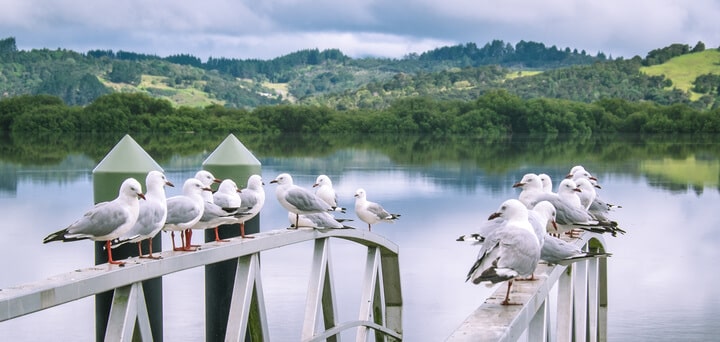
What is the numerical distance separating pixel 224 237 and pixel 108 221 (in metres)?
2.62

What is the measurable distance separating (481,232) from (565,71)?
166058 mm

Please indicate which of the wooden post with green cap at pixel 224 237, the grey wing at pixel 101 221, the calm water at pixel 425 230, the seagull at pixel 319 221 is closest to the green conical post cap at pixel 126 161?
the grey wing at pixel 101 221

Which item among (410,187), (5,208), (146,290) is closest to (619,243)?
(410,187)

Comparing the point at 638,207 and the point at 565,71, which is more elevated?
the point at 565,71

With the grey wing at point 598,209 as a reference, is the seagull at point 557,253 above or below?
above

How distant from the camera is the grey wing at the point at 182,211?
299 inches

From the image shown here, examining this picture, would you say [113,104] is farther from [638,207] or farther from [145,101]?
[638,207]

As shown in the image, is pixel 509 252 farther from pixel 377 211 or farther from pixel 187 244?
pixel 377 211

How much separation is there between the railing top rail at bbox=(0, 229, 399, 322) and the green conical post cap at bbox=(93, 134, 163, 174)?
826mm

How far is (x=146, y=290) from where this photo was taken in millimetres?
7734

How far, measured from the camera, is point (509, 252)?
5.95 meters

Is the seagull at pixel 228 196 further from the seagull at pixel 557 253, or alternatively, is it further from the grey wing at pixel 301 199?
the seagull at pixel 557 253

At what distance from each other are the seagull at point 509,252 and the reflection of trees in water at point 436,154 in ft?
A: 164

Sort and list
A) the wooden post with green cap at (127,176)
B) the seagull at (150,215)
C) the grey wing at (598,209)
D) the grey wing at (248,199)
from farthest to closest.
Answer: the grey wing at (598,209)
the grey wing at (248,199)
the wooden post with green cap at (127,176)
the seagull at (150,215)
